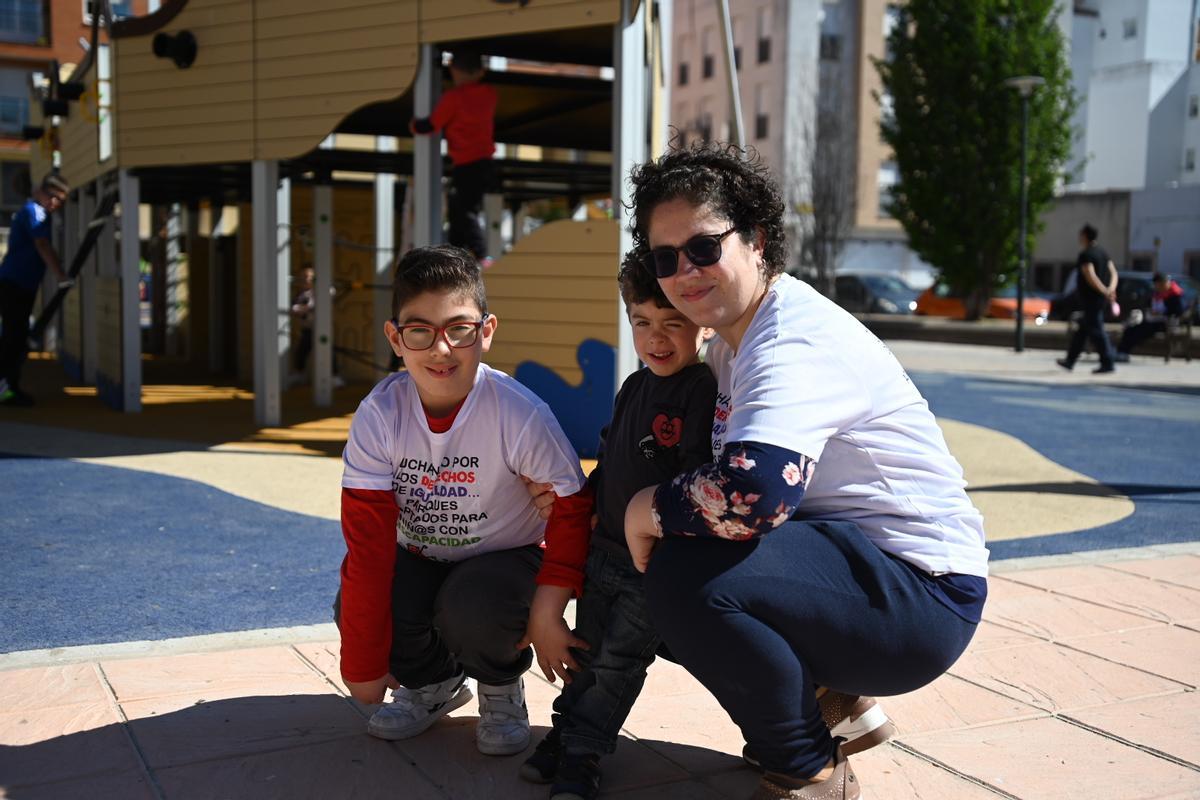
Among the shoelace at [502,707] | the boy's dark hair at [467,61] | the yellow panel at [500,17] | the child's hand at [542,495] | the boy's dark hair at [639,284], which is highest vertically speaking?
the yellow panel at [500,17]

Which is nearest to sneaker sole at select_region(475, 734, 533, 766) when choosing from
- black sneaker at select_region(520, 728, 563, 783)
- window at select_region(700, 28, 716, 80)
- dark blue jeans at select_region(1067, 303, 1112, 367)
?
black sneaker at select_region(520, 728, 563, 783)

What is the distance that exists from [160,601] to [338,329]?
9205mm

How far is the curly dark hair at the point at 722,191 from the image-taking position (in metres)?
2.59

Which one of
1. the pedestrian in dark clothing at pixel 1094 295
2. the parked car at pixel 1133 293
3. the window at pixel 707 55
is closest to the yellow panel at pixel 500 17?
the pedestrian in dark clothing at pixel 1094 295

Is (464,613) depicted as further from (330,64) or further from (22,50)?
(22,50)

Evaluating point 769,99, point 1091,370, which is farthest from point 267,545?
point 769,99

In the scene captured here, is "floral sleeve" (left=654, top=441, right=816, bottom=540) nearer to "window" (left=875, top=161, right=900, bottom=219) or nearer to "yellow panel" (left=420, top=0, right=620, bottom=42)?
"yellow panel" (left=420, top=0, right=620, bottom=42)

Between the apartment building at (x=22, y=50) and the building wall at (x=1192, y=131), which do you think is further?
the apartment building at (x=22, y=50)

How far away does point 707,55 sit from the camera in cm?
5738

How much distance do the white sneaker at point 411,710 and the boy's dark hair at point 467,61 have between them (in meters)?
6.12

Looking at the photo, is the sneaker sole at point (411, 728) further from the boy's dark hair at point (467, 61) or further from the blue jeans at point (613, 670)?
the boy's dark hair at point (467, 61)

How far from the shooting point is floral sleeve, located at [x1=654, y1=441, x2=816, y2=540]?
7.54 ft

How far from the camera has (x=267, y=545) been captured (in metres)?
5.60

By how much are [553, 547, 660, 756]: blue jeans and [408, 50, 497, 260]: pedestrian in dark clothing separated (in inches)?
250
